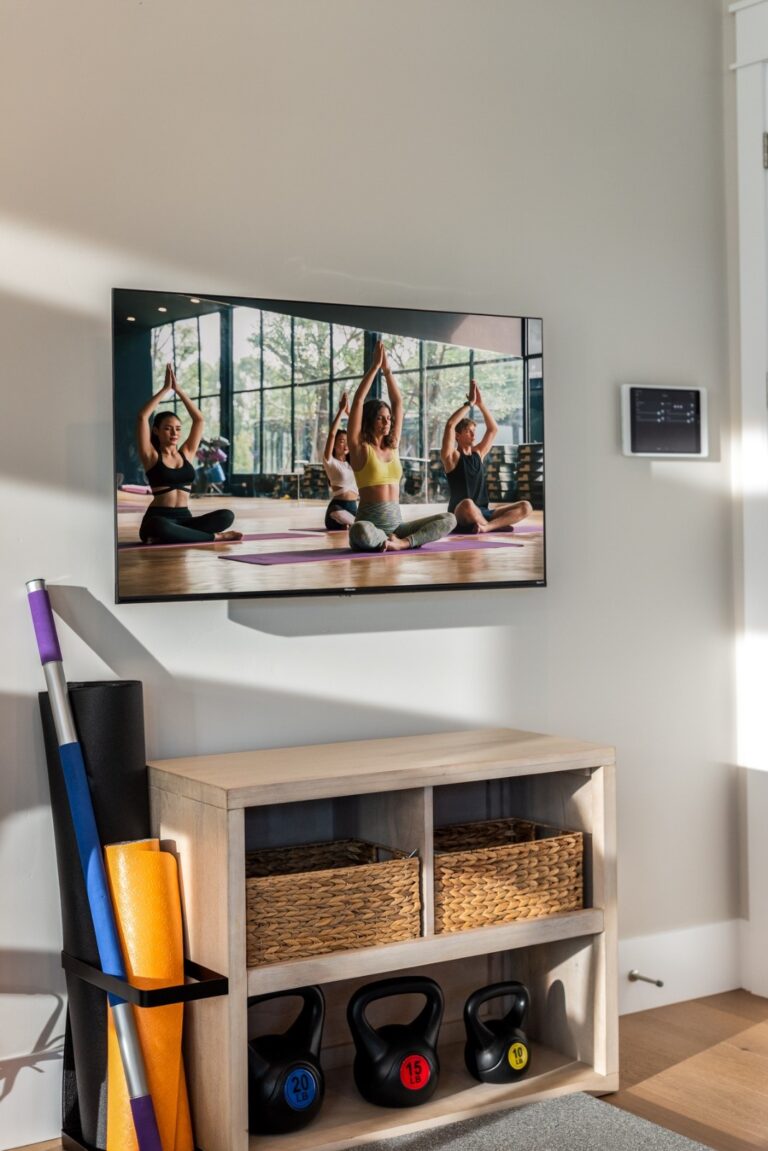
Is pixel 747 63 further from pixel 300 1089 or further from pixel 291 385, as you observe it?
pixel 300 1089

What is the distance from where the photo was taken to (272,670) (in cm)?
281

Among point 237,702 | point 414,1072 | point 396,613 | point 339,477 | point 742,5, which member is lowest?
point 414,1072

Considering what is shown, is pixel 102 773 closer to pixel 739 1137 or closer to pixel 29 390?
pixel 29 390

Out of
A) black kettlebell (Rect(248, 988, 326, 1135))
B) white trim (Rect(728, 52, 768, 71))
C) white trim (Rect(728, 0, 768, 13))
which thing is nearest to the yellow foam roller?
black kettlebell (Rect(248, 988, 326, 1135))

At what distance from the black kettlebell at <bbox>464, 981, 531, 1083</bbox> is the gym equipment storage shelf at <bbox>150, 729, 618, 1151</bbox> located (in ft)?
0.10

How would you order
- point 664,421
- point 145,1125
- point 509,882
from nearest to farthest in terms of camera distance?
point 145,1125 < point 509,882 < point 664,421

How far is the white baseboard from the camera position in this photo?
3299 millimetres

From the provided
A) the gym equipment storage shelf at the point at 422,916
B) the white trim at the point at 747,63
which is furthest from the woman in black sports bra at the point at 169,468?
the white trim at the point at 747,63

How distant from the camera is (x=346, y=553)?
283 centimetres

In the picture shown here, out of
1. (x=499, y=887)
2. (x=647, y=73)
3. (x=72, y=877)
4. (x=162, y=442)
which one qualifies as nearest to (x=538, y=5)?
(x=647, y=73)

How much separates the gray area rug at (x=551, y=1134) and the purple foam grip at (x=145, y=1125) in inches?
16.7

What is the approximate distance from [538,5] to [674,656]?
1.71 meters

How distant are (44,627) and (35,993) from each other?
74 centimetres

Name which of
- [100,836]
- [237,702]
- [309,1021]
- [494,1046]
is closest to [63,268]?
[237,702]
